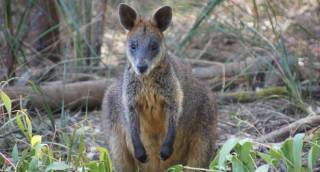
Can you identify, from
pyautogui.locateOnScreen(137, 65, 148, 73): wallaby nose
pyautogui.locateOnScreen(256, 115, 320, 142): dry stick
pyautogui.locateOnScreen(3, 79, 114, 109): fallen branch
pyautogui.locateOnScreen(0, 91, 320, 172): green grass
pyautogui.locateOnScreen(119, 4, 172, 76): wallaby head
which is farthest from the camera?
pyautogui.locateOnScreen(3, 79, 114, 109): fallen branch

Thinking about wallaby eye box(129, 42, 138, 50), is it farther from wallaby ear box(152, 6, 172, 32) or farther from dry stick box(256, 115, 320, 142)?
dry stick box(256, 115, 320, 142)

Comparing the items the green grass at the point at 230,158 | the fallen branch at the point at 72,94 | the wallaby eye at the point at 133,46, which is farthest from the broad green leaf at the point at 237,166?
the fallen branch at the point at 72,94

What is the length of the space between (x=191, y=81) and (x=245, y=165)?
1621 mm

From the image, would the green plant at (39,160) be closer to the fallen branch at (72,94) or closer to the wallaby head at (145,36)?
the wallaby head at (145,36)

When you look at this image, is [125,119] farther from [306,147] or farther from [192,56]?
[192,56]

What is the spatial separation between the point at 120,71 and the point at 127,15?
82.3 inches

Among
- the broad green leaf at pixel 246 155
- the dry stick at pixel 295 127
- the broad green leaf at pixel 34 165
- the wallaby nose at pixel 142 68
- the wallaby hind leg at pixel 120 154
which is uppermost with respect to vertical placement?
the wallaby nose at pixel 142 68

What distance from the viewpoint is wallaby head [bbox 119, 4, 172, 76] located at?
469 cm

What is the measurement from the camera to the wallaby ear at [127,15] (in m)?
4.84

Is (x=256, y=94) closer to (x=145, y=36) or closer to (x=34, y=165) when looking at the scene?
(x=145, y=36)

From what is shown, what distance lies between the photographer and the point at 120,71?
6.94m

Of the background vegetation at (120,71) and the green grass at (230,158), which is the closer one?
the green grass at (230,158)

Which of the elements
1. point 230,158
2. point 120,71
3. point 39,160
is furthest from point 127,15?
point 120,71

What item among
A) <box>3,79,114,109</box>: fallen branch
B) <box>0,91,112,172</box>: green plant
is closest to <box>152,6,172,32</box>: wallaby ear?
<box>0,91,112,172</box>: green plant
